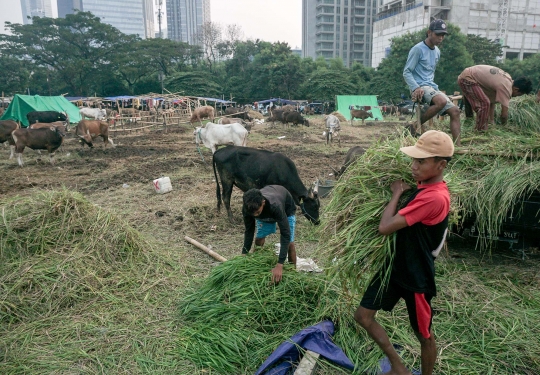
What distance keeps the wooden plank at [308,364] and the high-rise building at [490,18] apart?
217ft

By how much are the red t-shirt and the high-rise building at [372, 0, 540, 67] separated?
66.1m

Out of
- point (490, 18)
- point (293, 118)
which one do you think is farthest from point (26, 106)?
point (490, 18)

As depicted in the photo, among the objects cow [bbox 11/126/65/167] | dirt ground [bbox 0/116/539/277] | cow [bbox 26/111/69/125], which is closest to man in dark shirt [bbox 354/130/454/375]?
dirt ground [bbox 0/116/539/277]

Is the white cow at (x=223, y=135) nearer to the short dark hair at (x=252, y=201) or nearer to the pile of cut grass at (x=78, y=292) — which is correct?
the pile of cut grass at (x=78, y=292)

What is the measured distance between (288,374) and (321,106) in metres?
43.2

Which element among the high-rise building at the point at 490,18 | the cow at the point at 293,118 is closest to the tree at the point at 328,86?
the cow at the point at 293,118

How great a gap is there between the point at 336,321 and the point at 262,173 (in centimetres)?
317

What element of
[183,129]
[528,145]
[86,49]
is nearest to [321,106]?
[183,129]

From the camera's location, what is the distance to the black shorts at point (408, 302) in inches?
93.3

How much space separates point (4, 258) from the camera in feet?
14.2

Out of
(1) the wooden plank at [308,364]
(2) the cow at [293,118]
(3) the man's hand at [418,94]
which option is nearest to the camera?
(1) the wooden plank at [308,364]

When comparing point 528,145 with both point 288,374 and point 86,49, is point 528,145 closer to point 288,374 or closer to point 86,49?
point 288,374

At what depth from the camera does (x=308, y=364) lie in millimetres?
2818

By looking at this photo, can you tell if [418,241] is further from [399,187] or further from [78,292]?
[78,292]
